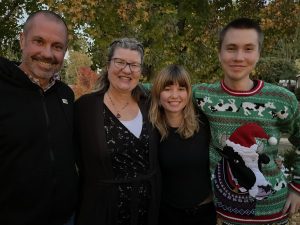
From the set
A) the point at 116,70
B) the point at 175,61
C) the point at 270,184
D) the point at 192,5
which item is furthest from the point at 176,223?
the point at 192,5

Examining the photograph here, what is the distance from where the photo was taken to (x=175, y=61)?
7.12 metres

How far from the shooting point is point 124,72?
10.0 feet

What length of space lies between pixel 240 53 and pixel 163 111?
91 centimetres

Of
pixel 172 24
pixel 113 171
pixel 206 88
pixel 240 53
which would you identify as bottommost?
pixel 113 171

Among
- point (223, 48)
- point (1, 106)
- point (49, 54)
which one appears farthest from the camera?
point (223, 48)

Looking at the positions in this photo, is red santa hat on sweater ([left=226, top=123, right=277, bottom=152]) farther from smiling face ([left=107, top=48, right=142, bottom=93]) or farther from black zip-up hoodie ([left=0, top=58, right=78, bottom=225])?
black zip-up hoodie ([left=0, top=58, right=78, bottom=225])

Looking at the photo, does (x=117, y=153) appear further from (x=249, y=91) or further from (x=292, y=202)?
(x=292, y=202)

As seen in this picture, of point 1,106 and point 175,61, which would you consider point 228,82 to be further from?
point 175,61

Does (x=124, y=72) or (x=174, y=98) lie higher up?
(x=124, y=72)

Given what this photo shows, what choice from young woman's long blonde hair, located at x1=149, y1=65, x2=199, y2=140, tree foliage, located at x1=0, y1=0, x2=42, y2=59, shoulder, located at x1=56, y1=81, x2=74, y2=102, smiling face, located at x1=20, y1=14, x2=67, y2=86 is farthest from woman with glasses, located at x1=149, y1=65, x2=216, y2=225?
tree foliage, located at x1=0, y1=0, x2=42, y2=59

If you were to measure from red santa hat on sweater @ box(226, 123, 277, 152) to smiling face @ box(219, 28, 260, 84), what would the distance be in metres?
0.39

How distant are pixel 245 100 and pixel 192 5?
4698mm

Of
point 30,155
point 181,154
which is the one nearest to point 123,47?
point 181,154

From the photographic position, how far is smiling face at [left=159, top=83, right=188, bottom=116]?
325 centimetres
